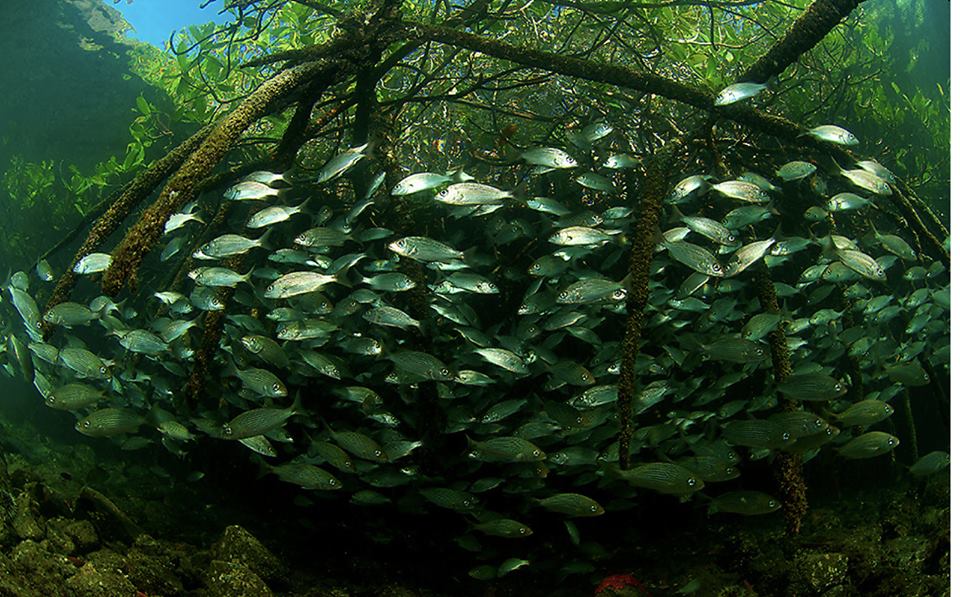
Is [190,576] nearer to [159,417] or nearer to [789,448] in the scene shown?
[159,417]

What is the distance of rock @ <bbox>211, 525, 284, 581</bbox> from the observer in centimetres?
402

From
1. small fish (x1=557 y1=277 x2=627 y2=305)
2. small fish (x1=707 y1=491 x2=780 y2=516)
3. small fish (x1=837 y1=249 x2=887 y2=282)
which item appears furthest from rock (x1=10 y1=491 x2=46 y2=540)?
small fish (x1=837 y1=249 x2=887 y2=282)

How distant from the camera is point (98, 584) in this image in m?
3.17

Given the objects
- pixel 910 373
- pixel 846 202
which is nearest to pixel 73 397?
pixel 846 202

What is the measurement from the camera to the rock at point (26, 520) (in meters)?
3.47

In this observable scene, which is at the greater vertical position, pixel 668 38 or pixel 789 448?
Result: pixel 668 38

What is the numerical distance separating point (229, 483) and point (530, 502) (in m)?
3.03

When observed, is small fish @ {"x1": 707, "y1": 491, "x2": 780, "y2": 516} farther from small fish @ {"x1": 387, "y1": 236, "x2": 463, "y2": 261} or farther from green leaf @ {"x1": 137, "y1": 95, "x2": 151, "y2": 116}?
green leaf @ {"x1": 137, "y1": 95, "x2": 151, "y2": 116}

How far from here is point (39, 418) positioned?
25.1ft

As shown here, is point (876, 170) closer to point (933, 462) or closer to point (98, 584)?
point (933, 462)

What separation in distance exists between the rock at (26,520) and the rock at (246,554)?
3.27 ft

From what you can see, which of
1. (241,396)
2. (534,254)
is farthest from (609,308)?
(241,396)

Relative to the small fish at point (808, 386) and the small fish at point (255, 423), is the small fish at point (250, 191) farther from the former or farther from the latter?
the small fish at point (808, 386)

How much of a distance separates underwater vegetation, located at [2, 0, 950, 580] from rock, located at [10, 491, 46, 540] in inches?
30.1
